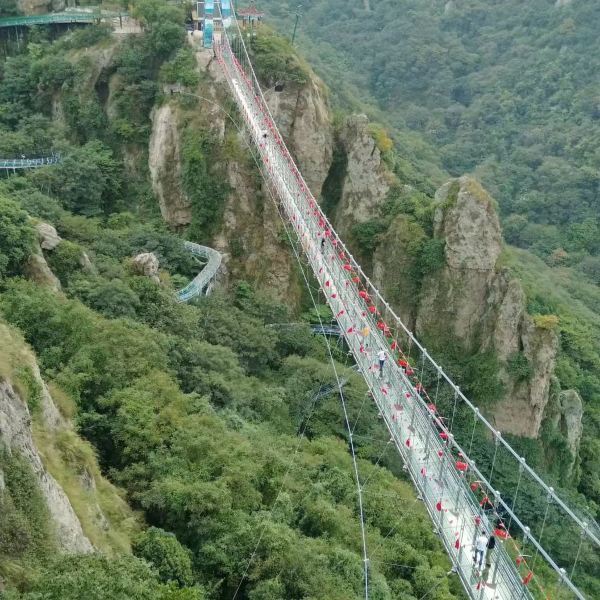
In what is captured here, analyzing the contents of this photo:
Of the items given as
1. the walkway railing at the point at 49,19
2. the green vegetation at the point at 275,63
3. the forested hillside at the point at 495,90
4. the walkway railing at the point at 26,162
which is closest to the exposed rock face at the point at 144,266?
the walkway railing at the point at 26,162

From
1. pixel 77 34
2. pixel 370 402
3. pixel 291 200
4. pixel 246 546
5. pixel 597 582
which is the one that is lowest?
pixel 597 582

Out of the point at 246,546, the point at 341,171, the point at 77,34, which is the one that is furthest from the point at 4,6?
the point at 246,546

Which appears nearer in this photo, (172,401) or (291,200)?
(172,401)

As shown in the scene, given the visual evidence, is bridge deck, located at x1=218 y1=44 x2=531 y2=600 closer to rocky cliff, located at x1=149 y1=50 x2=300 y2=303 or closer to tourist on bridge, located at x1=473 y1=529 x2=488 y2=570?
tourist on bridge, located at x1=473 y1=529 x2=488 y2=570

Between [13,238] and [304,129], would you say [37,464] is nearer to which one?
[13,238]

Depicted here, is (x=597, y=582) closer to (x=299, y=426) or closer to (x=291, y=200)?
(x=299, y=426)

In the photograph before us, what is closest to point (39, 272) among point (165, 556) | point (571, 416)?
point (165, 556)
